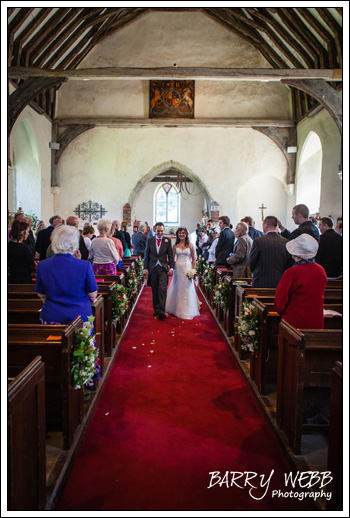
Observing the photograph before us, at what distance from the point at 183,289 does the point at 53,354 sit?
4.38 meters

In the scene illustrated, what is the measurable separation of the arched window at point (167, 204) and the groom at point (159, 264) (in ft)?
50.0

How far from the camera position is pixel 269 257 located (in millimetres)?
4547

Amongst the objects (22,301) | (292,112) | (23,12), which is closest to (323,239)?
(22,301)

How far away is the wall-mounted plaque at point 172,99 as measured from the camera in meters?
13.4

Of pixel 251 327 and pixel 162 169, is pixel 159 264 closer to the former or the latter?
pixel 251 327

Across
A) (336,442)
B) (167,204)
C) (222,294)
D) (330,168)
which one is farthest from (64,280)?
(167,204)

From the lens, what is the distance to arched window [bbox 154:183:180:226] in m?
22.0

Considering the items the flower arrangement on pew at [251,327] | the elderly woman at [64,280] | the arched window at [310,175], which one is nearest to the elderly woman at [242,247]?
the flower arrangement on pew at [251,327]

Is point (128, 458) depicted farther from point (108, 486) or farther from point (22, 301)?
point (22, 301)

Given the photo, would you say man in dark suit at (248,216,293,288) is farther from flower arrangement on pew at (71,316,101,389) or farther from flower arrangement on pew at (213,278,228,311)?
flower arrangement on pew at (71,316,101,389)

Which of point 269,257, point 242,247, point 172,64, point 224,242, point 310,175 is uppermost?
point 172,64

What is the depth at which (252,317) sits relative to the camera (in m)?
3.68

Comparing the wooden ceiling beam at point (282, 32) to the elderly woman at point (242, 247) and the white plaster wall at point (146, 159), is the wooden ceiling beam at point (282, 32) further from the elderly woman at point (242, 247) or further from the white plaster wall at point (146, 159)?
the elderly woman at point (242, 247)

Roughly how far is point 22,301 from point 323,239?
3972 millimetres
